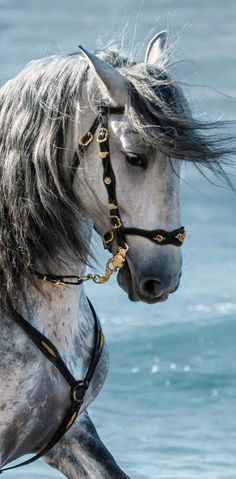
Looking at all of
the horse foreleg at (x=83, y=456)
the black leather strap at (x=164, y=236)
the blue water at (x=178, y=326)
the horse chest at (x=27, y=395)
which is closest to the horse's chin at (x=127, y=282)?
the black leather strap at (x=164, y=236)

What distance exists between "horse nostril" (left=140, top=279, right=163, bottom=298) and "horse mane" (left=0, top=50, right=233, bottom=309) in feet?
0.82

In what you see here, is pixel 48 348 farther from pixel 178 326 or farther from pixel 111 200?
pixel 178 326

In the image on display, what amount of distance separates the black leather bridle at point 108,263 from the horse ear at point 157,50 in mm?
259

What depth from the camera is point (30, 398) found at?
3945mm

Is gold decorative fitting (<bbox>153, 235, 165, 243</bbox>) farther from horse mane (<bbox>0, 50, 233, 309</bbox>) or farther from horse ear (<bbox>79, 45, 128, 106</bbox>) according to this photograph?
horse ear (<bbox>79, 45, 128, 106</bbox>)

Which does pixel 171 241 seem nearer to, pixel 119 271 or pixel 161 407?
pixel 119 271

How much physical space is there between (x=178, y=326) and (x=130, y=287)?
618cm

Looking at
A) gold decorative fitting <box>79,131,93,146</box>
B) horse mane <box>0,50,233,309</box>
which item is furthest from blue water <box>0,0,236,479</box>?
gold decorative fitting <box>79,131,93,146</box>

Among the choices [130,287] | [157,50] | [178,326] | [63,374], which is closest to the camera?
[130,287]

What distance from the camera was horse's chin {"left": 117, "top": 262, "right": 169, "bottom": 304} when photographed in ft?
12.5

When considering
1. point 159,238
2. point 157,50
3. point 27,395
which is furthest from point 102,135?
point 27,395

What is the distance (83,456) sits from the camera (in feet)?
13.8

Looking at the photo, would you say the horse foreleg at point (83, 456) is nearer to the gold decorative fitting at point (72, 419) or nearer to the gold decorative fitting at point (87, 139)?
the gold decorative fitting at point (72, 419)

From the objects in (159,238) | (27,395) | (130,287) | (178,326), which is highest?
(159,238)
